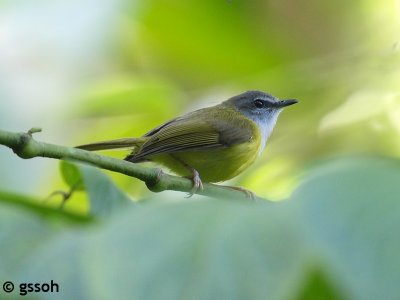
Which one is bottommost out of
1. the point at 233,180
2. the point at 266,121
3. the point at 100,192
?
the point at 100,192

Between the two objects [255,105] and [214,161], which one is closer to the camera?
[214,161]

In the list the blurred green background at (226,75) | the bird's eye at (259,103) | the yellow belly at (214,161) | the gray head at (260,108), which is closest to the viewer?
the blurred green background at (226,75)

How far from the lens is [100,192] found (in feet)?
2.67

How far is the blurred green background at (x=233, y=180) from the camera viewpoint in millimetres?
494

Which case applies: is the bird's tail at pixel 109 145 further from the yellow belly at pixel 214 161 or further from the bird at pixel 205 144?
the yellow belly at pixel 214 161

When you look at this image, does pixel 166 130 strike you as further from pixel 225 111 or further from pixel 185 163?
pixel 225 111

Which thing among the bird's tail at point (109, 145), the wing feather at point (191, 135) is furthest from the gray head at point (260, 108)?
the bird's tail at point (109, 145)

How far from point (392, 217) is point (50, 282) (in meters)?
0.28

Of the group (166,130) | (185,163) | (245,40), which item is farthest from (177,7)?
(185,163)

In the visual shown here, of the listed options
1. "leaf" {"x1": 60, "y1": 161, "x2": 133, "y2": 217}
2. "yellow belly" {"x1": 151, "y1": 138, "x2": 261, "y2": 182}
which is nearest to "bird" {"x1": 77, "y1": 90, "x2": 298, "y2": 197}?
"yellow belly" {"x1": 151, "y1": 138, "x2": 261, "y2": 182}

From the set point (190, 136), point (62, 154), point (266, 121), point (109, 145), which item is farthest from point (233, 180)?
point (266, 121)

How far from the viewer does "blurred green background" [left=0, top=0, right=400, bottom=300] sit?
0.49 meters

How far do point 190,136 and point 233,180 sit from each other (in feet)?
2.74

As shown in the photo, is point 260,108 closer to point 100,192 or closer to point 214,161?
point 214,161
